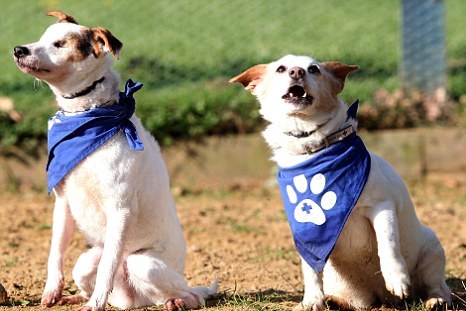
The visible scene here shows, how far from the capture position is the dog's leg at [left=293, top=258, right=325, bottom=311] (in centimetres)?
439

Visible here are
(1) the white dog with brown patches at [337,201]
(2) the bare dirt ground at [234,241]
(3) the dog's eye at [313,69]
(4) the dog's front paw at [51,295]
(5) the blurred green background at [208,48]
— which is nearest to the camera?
(1) the white dog with brown patches at [337,201]

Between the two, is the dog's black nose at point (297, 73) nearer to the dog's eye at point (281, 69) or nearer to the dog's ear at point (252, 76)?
the dog's eye at point (281, 69)

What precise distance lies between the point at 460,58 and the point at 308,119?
5947 millimetres

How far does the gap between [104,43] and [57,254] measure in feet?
3.72

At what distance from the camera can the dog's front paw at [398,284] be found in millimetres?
4176

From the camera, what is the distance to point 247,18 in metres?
10.5

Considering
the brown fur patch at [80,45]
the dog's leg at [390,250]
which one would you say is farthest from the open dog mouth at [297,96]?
the brown fur patch at [80,45]

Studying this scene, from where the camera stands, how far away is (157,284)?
4562mm

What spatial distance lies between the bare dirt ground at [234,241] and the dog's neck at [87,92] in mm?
1052

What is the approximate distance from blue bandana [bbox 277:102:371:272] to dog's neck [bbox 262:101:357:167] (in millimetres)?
63

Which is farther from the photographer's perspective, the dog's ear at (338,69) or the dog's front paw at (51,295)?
the dog's front paw at (51,295)

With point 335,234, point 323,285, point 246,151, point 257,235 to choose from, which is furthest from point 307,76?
point 246,151

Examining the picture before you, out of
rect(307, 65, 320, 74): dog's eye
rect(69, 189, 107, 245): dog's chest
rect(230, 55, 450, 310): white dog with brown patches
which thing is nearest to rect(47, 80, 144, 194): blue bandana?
rect(69, 189, 107, 245): dog's chest

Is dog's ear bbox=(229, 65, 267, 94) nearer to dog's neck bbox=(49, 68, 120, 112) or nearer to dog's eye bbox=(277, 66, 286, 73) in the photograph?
dog's eye bbox=(277, 66, 286, 73)
